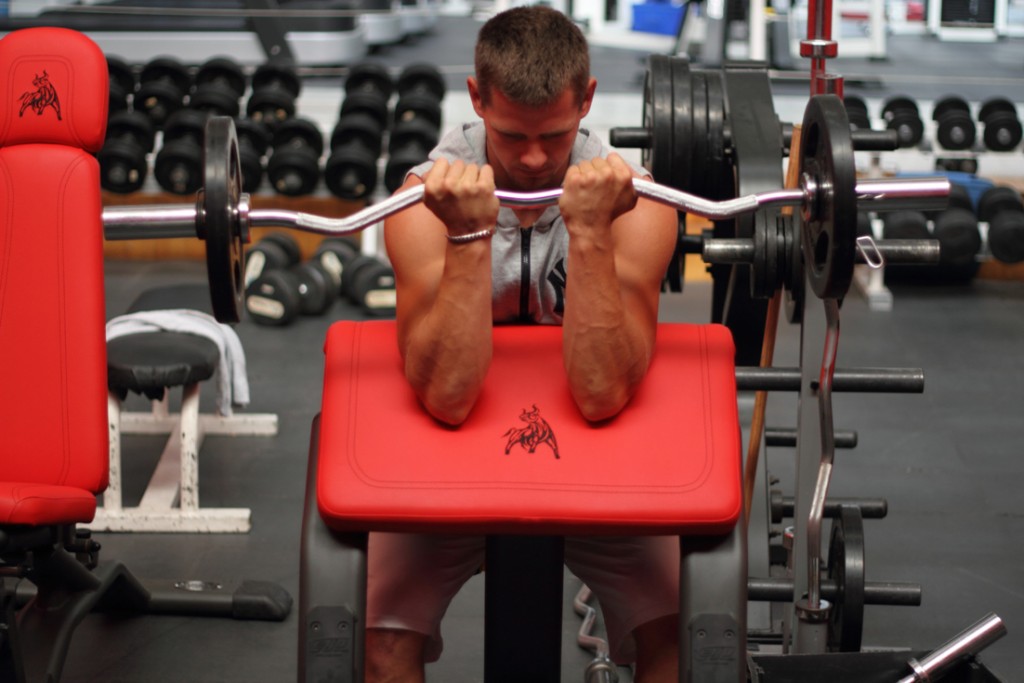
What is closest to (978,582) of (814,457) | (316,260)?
(814,457)

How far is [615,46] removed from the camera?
775cm

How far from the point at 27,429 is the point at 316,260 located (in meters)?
2.84

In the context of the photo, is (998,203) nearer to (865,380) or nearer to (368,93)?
(368,93)

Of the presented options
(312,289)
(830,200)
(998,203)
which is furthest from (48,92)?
(998,203)

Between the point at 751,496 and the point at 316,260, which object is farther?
the point at 316,260

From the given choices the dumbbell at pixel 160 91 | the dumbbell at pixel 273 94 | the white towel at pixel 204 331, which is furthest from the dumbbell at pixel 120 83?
the white towel at pixel 204 331

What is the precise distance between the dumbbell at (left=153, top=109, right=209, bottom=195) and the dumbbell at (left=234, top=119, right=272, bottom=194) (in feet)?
0.52

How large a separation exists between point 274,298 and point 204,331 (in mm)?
1196

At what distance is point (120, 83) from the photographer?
5484mm

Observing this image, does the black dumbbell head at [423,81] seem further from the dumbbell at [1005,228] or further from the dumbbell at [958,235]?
the dumbbell at [1005,228]

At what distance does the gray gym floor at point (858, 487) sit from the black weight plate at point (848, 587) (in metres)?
0.40

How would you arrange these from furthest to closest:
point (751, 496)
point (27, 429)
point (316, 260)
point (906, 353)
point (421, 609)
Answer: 1. point (316, 260)
2. point (906, 353)
3. point (751, 496)
4. point (27, 429)
5. point (421, 609)

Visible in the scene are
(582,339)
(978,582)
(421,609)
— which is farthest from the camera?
(978,582)

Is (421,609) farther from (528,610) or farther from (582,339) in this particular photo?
(582,339)
